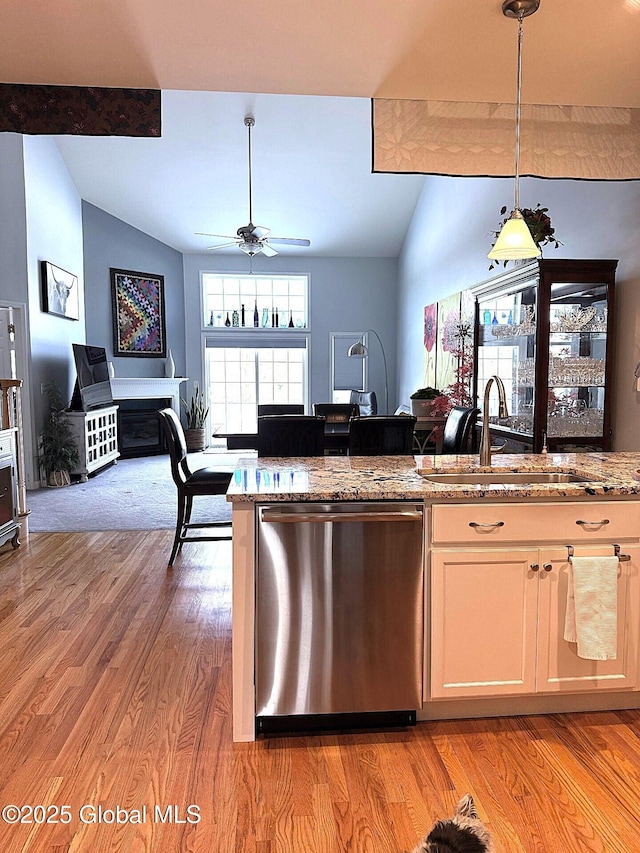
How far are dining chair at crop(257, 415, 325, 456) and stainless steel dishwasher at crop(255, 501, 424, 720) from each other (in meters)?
1.63

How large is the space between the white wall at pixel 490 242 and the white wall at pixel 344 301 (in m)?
0.33

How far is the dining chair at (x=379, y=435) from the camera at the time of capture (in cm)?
361

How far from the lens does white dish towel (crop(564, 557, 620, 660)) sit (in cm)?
207

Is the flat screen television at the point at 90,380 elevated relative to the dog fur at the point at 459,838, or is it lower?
elevated

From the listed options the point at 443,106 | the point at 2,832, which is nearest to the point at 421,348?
the point at 443,106

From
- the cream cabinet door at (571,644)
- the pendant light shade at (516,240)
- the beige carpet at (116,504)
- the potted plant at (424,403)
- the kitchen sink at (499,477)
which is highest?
the pendant light shade at (516,240)

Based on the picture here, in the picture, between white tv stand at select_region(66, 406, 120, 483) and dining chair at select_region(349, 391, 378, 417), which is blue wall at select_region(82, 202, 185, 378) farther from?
dining chair at select_region(349, 391, 378, 417)

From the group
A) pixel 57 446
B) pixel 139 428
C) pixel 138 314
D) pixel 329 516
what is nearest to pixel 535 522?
pixel 329 516

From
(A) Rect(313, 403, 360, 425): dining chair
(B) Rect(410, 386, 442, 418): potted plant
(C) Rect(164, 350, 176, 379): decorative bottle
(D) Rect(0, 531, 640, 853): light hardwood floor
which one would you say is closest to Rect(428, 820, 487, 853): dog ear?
(D) Rect(0, 531, 640, 853): light hardwood floor

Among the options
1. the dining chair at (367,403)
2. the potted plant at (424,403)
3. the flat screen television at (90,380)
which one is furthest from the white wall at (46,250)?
the potted plant at (424,403)

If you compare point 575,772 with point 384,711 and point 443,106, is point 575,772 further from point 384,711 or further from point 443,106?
point 443,106

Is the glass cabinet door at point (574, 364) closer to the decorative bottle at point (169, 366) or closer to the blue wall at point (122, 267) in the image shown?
the blue wall at point (122, 267)

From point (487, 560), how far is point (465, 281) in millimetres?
4870

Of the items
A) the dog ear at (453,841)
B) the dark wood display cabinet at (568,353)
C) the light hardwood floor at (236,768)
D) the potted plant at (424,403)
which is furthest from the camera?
the potted plant at (424,403)
